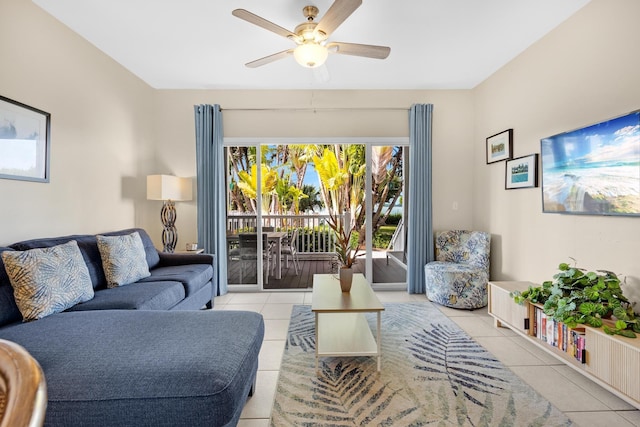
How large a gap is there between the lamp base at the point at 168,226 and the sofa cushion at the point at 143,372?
2216mm

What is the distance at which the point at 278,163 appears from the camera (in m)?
5.55

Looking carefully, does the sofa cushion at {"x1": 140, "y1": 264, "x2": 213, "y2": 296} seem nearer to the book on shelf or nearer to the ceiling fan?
the ceiling fan

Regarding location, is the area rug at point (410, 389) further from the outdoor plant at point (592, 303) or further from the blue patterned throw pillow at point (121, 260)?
the blue patterned throw pillow at point (121, 260)

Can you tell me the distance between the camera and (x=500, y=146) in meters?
3.52

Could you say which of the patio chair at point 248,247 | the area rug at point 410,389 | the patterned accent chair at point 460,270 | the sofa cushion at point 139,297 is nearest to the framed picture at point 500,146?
the patterned accent chair at point 460,270

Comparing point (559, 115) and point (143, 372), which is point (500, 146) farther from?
point (143, 372)

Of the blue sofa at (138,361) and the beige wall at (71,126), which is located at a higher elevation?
the beige wall at (71,126)

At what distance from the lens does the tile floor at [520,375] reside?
5.62 feet

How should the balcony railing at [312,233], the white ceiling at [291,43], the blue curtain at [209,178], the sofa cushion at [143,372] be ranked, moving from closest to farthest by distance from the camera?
the sofa cushion at [143,372] < the white ceiling at [291,43] < the blue curtain at [209,178] < the balcony railing at [312,233]

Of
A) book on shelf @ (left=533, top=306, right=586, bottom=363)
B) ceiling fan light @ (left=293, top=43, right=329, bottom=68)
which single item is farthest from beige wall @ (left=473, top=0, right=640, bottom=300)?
ceiling fan light @ (left=293, top=43, right=329, bottom=68)

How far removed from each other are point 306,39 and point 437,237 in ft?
9.68

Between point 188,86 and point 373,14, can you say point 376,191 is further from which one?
point 188,86

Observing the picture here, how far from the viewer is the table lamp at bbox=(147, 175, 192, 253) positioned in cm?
352

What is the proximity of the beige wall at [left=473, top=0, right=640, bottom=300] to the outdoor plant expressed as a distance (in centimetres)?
22
